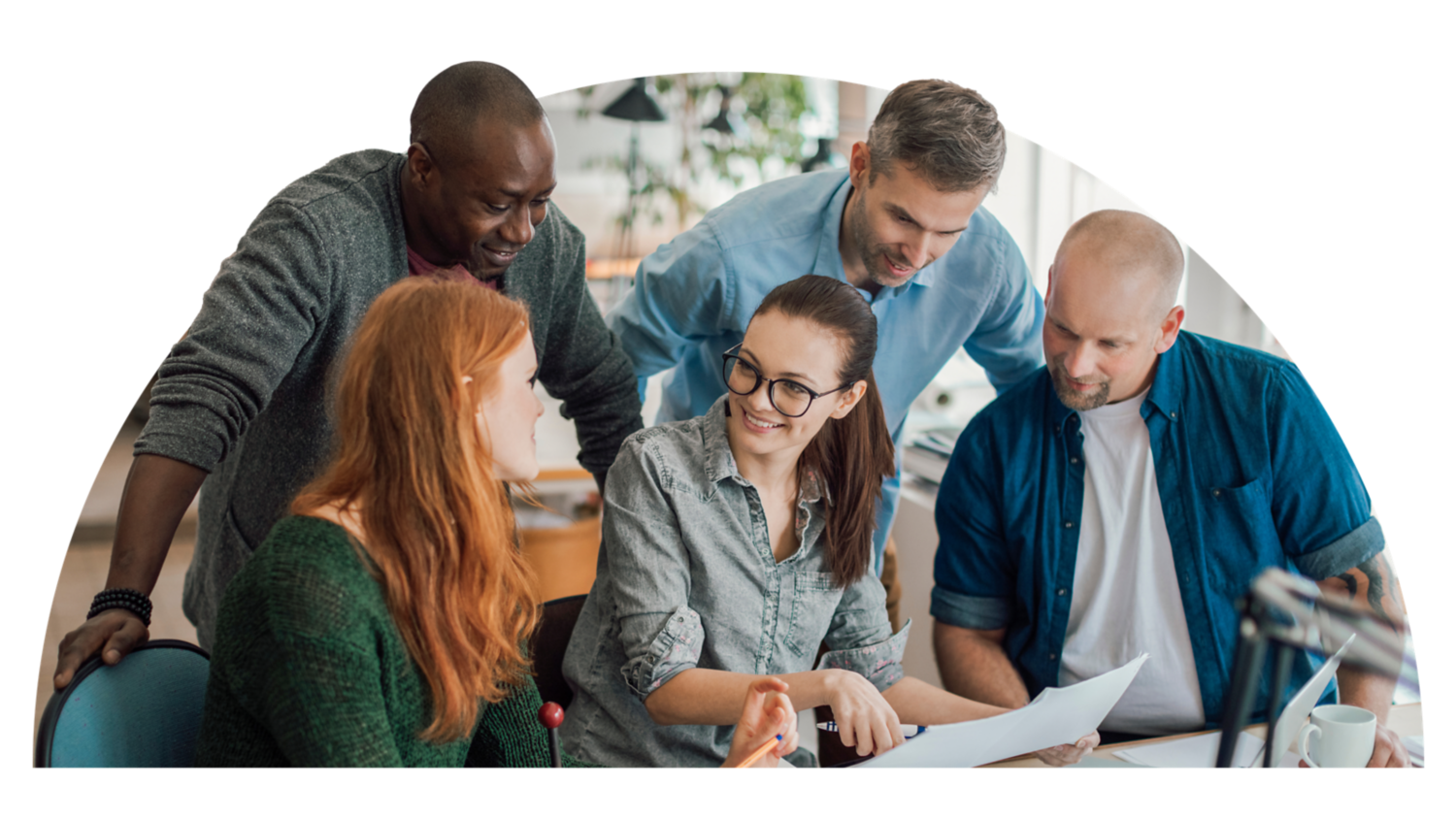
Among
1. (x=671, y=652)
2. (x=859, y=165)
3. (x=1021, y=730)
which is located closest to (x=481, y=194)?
(x=859, y=165)

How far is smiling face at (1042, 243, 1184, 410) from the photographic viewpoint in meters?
1.48

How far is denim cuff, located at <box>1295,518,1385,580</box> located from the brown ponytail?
544 mm

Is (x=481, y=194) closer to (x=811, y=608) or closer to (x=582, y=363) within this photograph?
(x=582, y=363)

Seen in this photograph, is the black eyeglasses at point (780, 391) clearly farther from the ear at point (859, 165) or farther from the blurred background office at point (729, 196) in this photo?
the ear at point (859, 165)

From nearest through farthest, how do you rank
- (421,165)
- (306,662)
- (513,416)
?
(306,662) < (513,416) < (421,165)

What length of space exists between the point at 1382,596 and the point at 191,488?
147 centimetres

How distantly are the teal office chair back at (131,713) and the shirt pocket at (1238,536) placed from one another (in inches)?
49.4

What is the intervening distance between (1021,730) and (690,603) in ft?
1.48

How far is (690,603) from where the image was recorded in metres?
1.40

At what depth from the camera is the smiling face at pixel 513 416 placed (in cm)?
123

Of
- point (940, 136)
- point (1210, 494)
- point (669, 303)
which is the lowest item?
point (1210, 494)

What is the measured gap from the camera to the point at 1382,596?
1.47m

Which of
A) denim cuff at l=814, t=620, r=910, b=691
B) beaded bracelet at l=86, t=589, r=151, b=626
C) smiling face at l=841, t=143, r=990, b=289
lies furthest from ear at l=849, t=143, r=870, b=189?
beaded bracelet at l=86, t=589, r=151, b=626
